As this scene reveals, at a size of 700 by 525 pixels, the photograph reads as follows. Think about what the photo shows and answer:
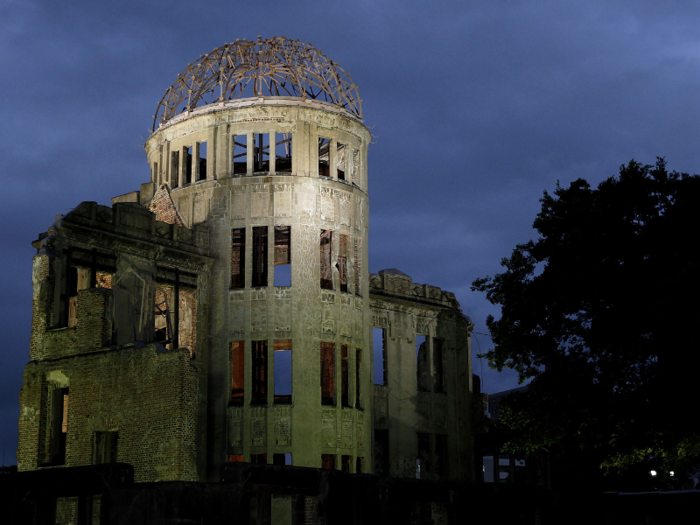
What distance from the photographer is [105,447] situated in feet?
88.1

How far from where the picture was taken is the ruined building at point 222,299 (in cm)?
2581

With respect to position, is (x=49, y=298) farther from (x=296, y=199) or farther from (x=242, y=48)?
(x=242, y=48)

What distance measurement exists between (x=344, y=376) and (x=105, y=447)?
8.90m

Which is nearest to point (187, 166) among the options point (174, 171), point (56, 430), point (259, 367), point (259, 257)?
point (174, 171)

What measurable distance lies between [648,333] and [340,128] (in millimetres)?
12783

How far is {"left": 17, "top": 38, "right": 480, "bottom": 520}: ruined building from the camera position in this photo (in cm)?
2581

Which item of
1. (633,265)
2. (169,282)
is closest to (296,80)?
(169,282)

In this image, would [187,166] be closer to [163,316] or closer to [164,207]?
[164,207]

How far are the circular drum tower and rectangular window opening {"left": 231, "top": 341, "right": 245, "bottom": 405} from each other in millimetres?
58

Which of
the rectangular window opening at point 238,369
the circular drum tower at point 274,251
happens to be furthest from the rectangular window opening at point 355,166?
the rectangular window opening at point 238,369

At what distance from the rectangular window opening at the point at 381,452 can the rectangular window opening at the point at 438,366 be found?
11.5 ft

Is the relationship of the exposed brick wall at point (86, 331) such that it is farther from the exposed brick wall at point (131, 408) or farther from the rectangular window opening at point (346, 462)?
the rectangular window opening at point (346, 462)

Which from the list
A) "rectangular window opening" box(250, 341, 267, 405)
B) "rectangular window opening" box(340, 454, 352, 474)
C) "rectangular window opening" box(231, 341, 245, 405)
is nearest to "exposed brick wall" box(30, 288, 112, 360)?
"rectangular window opening" box(231, 341, 245, 405)

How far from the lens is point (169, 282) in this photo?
29812 millimetres
